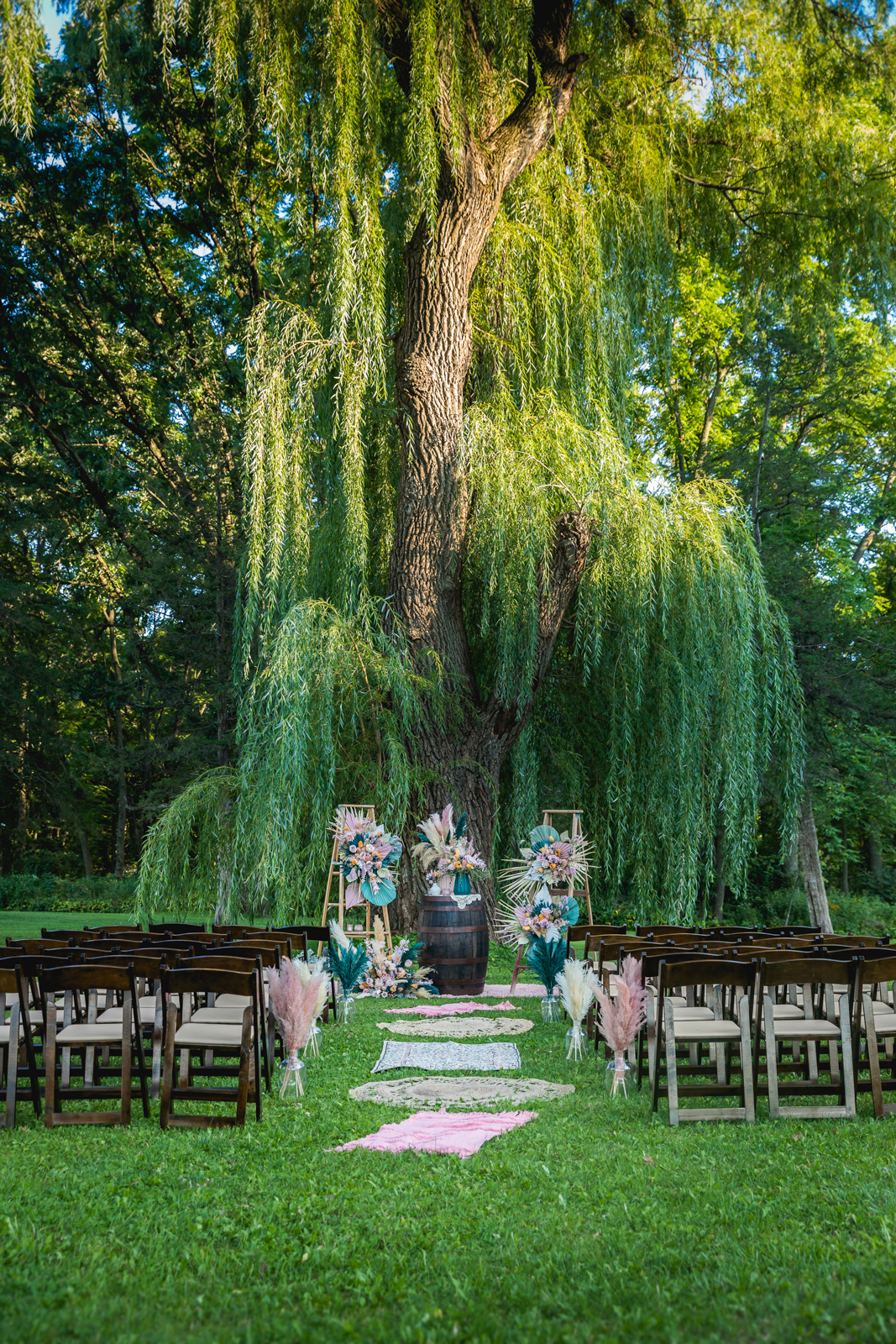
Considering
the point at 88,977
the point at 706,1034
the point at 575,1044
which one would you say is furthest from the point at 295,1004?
the point at 706,1034

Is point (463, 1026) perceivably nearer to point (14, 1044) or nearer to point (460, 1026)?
point (460, 1026)

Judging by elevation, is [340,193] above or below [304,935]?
above

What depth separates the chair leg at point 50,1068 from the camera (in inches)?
188

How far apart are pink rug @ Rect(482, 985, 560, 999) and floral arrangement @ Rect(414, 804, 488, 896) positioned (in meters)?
1.05

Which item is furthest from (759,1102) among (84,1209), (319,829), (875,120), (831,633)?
(875,120)

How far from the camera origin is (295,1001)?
554 cm

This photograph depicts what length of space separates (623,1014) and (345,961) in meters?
3.32

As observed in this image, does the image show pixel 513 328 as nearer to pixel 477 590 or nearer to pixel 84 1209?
pixel 477 590

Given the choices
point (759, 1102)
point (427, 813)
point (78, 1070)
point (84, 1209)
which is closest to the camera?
point (84, 1209)

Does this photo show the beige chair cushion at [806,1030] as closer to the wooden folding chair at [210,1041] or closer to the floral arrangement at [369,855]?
the wooden folding chair at [210,1041]

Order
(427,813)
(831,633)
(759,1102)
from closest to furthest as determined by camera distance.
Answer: (759,1102), (427,813), (831,633)

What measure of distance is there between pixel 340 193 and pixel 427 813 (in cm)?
629

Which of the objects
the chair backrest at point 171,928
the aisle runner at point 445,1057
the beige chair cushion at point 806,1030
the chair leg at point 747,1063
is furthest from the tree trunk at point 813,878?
the chair leg at point 747,1063

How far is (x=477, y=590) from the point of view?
37.4ft
